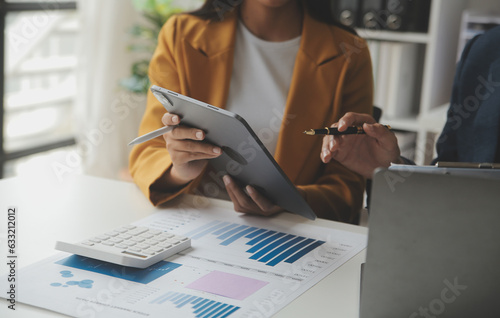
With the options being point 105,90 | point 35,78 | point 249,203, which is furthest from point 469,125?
point 35,78

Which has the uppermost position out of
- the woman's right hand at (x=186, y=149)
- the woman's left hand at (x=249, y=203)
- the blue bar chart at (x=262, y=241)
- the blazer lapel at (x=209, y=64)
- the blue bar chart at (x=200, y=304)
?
A: the blazer lapel at (x=209, y=64)

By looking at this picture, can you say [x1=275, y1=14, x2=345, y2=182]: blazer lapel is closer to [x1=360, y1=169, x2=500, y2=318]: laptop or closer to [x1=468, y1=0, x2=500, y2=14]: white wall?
[x1=360, y1=169, x2=500, y2=318]: laptop

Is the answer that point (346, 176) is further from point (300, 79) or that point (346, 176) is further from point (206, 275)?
point (206, 275)

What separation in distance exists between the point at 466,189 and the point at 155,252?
0.46 meters

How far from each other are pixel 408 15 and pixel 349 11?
24 cm

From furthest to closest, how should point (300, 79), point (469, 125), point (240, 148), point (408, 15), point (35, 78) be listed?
1. point (35, 78)
2. point (408, 15)
3. point (300, 79)
4. point (469, 125)
5. point (240, 148)

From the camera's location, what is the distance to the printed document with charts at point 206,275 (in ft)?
2.44

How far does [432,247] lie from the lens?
0.65m

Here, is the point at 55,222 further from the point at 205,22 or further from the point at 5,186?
the point at 205,22

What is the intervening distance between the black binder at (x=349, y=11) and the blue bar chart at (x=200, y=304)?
1905 millimetres

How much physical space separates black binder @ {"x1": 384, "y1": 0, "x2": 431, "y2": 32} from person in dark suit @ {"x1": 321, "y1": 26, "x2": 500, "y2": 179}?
42.8 inches

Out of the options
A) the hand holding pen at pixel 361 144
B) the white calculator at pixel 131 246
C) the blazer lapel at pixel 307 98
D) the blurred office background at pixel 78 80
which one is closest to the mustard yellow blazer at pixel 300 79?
the blazer lapel at pixel 307 98

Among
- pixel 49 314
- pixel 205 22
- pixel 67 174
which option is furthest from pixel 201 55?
pixel 49 314

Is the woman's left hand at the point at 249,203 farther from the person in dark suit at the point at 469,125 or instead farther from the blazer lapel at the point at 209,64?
the blazer lapel at the point at 209,64
